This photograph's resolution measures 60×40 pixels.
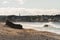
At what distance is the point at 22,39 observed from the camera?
73.0 feet

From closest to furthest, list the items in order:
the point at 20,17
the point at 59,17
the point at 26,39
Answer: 1. the point at 26,39
2. the point at 59,17
3. the point at 20,17

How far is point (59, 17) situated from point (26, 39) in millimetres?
113493

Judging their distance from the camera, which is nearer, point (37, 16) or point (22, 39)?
point (22, 39)

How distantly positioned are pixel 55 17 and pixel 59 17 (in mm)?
3700

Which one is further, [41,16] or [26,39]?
[41,16]

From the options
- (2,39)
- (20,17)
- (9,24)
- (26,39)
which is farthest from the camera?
(20,17)

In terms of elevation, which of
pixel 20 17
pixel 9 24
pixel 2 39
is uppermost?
pixel 2 39

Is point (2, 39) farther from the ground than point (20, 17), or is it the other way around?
point (2, 39)

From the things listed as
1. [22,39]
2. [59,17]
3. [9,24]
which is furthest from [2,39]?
[59,17]

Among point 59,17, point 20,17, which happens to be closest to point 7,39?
point 59,17

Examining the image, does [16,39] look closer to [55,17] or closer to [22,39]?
[22,39]

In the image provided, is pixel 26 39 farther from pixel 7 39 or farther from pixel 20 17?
pixel 20 17

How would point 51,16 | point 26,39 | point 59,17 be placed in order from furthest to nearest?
point 51,16, point 59,17, point 26,39

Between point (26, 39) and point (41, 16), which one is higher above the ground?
point (26, 39)
